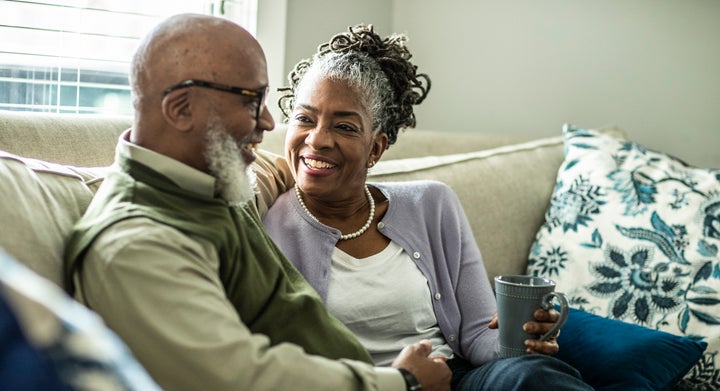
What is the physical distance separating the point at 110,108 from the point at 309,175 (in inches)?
37.3

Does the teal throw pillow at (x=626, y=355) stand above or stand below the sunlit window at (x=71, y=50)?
below

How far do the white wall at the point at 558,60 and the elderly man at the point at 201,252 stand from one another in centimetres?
154

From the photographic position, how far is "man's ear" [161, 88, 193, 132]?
48.5 inches

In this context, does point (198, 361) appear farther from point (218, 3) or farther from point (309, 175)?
point (218, 3)

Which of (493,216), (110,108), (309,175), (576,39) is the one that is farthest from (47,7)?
(576,39)

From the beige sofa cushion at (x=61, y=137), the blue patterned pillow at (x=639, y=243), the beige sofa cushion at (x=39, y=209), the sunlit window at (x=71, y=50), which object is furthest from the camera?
the sunlit window at (x=71, y=50)

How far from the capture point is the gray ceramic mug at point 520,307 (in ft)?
4.88

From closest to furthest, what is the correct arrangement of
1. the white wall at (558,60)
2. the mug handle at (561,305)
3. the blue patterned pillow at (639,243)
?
the mug handle at (561,305), the blue patterned pillow at (639,243), the white wall at (558,60)

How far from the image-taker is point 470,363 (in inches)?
72.7

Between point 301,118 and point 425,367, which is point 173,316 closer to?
point 425,367

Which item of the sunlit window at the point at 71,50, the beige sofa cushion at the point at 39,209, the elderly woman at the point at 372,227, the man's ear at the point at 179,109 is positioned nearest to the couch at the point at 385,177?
the beige sofa cushion at the point at 39,209

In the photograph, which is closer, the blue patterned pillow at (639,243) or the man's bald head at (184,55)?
the man's bald head at (184,55)

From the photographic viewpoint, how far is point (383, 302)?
1737mm

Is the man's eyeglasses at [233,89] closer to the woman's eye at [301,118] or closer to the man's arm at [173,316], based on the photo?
the man's arm at [173,316]
